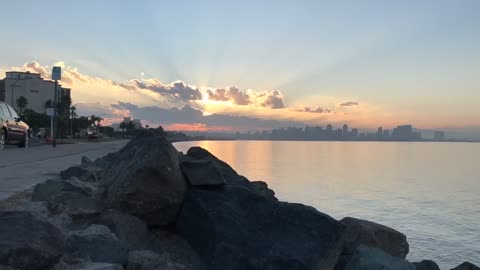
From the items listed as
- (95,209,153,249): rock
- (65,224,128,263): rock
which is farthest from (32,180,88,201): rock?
(65,224,128,263): rock

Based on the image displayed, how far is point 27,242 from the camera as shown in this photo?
481cm

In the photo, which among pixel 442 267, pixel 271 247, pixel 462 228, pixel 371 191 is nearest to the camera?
pixel 271 247

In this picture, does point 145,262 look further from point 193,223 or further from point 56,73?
point 56,73

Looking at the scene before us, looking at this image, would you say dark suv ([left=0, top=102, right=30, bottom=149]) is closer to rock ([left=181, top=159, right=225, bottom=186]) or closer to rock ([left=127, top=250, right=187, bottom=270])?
rock ([left=181, top=159, right=225, bottom=186])

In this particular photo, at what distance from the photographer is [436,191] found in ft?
141

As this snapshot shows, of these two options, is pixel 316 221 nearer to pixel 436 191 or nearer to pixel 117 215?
pixel 117 215

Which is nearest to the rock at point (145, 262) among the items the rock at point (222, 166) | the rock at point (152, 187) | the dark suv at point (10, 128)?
the rock at point (152, 187)

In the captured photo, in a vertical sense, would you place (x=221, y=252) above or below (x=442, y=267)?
above

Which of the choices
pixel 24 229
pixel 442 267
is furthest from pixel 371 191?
pixel 24 229

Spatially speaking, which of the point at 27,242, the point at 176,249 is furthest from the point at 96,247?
the point at 176,249

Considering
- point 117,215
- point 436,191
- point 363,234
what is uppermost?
point 117,215

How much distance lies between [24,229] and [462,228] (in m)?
24.7

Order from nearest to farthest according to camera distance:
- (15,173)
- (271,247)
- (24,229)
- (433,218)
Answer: (24,229)
(271,247)
(15,173)
(433,218)

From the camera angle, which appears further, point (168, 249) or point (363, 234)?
point (363, 234)
